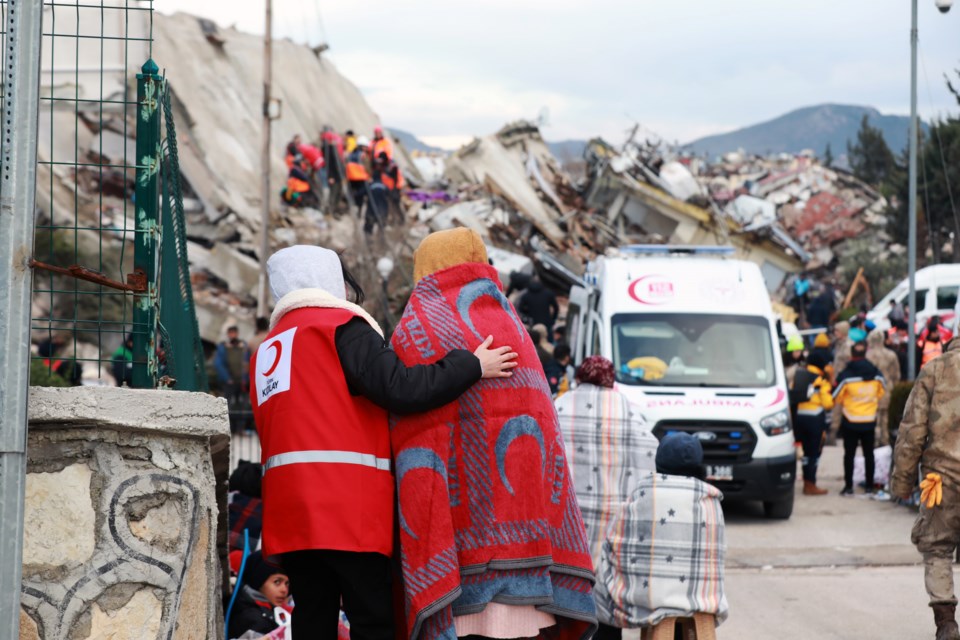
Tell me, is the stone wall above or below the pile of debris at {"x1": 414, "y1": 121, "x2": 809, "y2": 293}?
below

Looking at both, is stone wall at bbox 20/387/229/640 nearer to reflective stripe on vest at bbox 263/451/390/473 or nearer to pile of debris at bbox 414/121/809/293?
reflective stripe on vest at bbox 263/451/390/473

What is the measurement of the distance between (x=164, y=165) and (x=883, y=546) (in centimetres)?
812

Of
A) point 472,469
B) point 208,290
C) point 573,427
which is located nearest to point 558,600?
point 472,469

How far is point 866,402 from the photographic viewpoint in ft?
44.7

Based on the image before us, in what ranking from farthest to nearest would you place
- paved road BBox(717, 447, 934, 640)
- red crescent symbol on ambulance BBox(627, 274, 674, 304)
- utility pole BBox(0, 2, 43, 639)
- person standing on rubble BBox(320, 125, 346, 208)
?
person standing on rubble BBox(320, 125, 346, 208), red crescent symbol on ambulance BBox(627, 274, 674, 304), paved road BBox(717, 447, 934, 640), utility pole BBox(0, 2, 43, 639)

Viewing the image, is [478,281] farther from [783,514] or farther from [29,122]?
[783,514]

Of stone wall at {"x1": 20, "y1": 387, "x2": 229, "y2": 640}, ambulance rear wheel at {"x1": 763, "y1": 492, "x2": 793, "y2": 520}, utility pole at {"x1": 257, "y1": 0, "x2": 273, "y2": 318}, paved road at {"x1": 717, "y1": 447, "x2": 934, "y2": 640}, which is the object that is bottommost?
paved road at {"x1": 717, "y1": 447, "x2": 934, "y2": 640}

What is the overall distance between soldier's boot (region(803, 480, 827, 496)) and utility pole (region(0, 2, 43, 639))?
40.5 feet

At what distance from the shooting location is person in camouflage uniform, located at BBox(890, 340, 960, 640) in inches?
275

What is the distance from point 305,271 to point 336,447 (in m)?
0.63

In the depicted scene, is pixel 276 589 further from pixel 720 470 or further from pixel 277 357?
pixel 720 470

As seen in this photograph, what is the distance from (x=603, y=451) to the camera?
24.4ft

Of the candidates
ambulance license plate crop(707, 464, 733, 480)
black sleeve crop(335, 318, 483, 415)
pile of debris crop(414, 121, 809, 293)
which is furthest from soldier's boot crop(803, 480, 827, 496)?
pile of debris crop(414, 121, 809, 293)

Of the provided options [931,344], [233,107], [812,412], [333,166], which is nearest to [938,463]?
[812,412]
